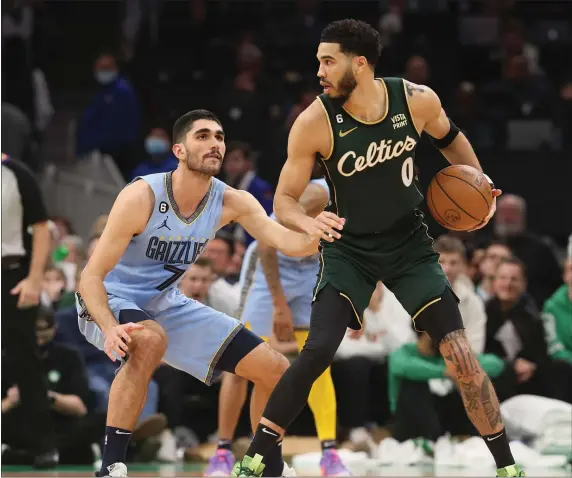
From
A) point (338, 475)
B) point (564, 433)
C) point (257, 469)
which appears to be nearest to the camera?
point (257, 469)

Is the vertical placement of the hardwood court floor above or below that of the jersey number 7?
below

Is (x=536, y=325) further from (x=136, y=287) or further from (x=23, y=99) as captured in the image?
(x=23, y=99)

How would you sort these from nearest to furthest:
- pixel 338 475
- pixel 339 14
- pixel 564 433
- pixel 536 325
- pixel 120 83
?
pixel 338 475 < pixel 564 433 < pixel 536 325 < pixel 120 83 < pixel 339 14

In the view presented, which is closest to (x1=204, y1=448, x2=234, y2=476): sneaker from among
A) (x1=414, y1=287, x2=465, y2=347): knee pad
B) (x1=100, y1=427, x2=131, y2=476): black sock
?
(x1=100, y1=427, x2=131, y2=476): black sock

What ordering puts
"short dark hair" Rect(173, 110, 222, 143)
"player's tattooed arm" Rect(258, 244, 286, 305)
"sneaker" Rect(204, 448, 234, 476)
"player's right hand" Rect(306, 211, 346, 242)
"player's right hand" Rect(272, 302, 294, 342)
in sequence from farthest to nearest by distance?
"sneaker" Rect(204, 448, 234, 476) < "player's tattooed arm" Rect(258, 244, 286, 305) < "player's right hand" Rect(272, 302, 294, 342) < "short dark hair" Rect(173, 110, 222, 143) < "player's right hand" Rect(306, 211, 346, 242)

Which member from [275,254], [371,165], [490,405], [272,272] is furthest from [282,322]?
[490,405]

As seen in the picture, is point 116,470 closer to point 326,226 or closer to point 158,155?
point 326,226

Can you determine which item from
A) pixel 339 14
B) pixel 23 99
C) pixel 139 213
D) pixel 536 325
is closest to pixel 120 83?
pixel 23 99

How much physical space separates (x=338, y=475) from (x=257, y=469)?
2.01 m

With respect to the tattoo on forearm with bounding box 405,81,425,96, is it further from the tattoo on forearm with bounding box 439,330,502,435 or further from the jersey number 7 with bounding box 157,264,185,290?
the jersey number 7 with bounding box 157,264,185,290

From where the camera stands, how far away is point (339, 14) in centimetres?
1344

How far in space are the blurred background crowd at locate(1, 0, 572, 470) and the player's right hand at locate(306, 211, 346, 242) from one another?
351cm

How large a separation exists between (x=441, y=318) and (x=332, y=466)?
2.14 meters

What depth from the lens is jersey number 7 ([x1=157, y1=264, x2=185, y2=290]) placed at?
5.81 metres
